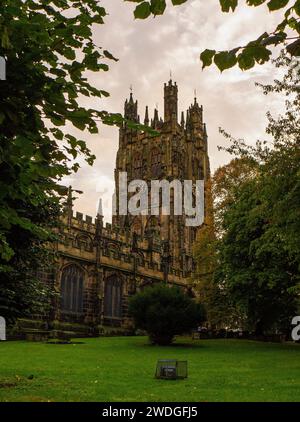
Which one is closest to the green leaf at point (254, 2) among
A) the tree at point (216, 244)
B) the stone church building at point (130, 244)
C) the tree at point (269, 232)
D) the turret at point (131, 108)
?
the tree at point (269, 232)

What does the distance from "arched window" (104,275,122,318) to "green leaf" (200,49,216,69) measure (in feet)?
135

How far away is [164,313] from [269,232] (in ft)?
37.6

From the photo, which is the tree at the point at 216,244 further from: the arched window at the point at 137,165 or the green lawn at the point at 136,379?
the arched window at the point at 137,165

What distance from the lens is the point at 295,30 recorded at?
423 centimetres

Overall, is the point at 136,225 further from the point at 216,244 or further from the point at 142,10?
the point at 142,10

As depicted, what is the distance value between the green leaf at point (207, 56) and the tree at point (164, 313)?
2548cm

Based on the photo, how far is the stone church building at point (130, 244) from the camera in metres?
40.8

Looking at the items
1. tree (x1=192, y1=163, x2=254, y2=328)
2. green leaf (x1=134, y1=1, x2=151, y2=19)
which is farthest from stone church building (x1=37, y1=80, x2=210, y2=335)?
green leaf (x1=134, y1=1, x2=151, y2=19)

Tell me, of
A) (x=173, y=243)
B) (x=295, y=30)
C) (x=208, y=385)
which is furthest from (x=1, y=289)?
(x=173, y=243)

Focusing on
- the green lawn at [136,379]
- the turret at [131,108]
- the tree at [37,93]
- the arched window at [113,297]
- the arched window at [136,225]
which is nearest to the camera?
the tree at [37,93]

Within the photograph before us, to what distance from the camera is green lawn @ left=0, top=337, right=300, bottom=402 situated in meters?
10.4

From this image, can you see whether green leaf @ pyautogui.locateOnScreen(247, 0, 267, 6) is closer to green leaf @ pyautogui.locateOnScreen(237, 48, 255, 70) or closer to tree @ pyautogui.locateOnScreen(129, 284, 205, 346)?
green leaf @ pyautogui.locateOnScreen(237, 48, 255, 70)
